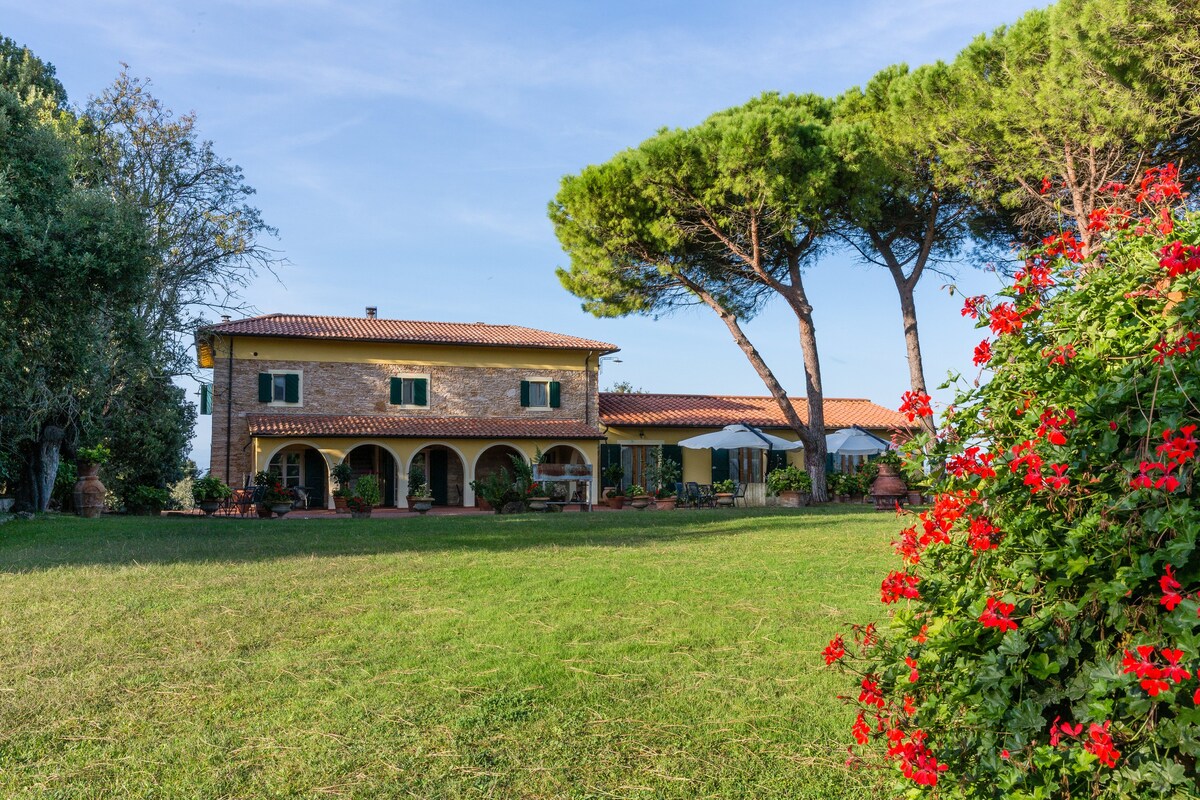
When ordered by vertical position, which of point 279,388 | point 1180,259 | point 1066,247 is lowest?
point 1180,259

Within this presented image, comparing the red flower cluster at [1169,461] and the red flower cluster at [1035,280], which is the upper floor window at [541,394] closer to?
the red flower cluster at [1035,280]

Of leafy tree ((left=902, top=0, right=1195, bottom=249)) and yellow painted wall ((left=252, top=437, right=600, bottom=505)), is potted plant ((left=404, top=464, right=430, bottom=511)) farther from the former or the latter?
leafy tree ((left=902, top=0, right=1195, bottom=249))

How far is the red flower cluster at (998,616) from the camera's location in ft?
6.64

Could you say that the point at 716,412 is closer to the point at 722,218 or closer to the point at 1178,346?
the point at 722,218

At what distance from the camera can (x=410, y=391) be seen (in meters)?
25.9

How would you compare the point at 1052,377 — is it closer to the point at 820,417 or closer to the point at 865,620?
the point at 865,620

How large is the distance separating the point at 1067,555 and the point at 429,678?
3.23 metres

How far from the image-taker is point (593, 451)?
26.2 metres

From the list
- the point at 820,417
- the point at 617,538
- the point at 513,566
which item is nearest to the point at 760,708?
the point at 513,566

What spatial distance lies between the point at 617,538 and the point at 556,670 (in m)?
7.11

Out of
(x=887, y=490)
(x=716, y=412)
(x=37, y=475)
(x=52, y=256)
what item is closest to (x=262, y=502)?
(x=37, y=475)

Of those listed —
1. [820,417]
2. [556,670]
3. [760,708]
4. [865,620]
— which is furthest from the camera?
[820,417]

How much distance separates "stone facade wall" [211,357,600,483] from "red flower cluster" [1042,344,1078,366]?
23955 mm

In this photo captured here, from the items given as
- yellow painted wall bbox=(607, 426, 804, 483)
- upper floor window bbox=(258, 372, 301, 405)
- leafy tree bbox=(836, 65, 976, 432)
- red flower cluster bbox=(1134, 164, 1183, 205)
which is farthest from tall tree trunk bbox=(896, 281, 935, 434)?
red flower cluster bbox=(1134, 164, 1183, 205)
